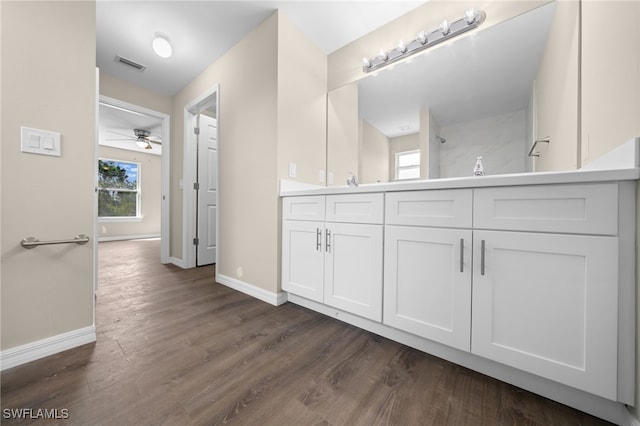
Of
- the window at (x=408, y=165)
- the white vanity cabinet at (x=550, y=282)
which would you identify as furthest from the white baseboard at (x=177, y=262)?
the white vanity cabinet at (x=550, y=282)

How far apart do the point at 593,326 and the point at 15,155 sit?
2599 millimetres

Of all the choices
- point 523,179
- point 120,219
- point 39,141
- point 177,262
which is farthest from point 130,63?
point 120,219

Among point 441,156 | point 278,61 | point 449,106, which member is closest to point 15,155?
point 278,61

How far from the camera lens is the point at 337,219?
1.63m

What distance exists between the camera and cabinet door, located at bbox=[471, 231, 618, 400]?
32.8 inches

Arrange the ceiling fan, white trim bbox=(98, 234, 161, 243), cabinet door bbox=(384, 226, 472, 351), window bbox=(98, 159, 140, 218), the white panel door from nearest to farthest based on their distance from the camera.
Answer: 1. cabinet door bbox=(384, 226, 472, 351)
2. the white panel door
3. the ceiling fan
4. white trim bbox=(98, 234, 161, 243)
5. window bbox=(98, 159, 140, 218)

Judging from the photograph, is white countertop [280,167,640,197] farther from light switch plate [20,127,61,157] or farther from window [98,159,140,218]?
window [98,159,140,218]

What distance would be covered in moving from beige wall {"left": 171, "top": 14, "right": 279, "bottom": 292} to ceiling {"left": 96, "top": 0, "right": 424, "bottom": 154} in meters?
0.14

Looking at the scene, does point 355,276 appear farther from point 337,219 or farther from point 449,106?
point 449,106

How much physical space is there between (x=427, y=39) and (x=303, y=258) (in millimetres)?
1872

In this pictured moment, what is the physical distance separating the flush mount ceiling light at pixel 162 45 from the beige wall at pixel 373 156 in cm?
200

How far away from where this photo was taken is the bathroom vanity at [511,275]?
32.5 inches

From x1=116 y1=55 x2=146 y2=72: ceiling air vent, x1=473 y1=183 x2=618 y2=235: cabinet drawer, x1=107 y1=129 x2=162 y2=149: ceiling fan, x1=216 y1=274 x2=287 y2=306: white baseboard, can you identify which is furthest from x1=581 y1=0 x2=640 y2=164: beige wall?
x1=107 y1=129 x2=162 y2=149: ceiling fan

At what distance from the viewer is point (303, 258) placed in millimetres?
1843
